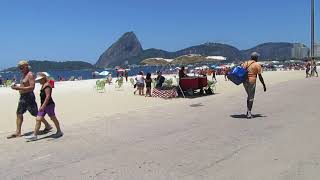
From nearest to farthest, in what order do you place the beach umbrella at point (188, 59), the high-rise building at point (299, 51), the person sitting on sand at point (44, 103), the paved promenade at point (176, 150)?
1. the paved promenade at point (176, 150)
2. the person sitting on sand at point (44, 103)
3. the beach umbrella at point (188, 59)
4. the high-rise building at point (299, 51)

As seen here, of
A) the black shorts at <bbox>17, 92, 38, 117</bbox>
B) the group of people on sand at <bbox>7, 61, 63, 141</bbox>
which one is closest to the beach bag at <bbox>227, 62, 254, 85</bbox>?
the group of people on sand at <bbox>7, 61, 63, 141</bbox>

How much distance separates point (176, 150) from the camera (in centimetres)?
855

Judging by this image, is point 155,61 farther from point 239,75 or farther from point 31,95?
point 31,95

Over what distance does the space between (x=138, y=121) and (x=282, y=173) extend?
6767 mm

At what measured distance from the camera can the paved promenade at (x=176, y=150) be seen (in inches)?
274

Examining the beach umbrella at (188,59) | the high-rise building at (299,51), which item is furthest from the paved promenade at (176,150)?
the high-rise building at (299,51)

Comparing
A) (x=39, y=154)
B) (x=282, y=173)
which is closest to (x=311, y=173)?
(x=282, y=173)

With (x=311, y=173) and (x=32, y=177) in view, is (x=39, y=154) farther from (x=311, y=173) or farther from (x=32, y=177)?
(x=311, y=173)

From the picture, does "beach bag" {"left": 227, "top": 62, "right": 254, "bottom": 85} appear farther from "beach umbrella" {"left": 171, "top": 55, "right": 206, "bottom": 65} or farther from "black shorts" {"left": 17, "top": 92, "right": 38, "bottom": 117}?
"beach umbrella" {"left": 171, "top": 55, "right": 206, "bottom": 65}

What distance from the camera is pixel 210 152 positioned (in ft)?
27.2

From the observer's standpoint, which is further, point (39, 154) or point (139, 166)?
point (39, 154)

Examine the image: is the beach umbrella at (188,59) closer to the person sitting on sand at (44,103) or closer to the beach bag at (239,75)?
the beach bag at (239,75)

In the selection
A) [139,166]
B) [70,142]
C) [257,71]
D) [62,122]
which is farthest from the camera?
[62,122]

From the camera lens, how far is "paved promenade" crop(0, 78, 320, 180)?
696 cm
